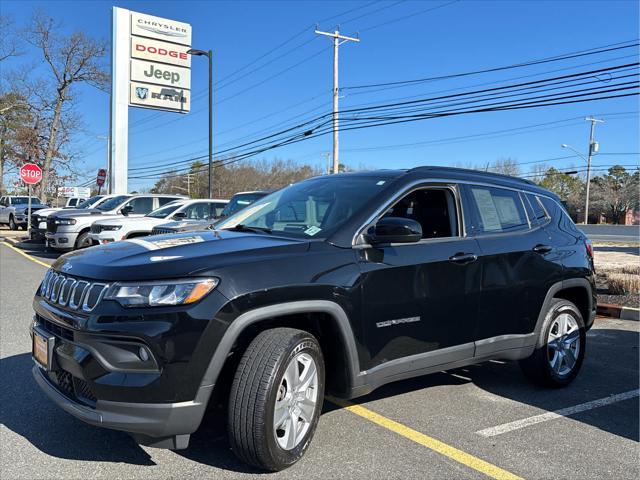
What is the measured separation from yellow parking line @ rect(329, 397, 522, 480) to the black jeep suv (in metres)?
0.41

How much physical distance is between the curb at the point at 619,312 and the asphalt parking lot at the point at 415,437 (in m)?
3.43

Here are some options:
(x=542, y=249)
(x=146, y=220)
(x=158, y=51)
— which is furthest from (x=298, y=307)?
(x=158, y=51)

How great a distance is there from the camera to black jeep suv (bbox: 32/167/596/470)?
2.77 meters

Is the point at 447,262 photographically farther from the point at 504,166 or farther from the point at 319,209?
the point at 504,166

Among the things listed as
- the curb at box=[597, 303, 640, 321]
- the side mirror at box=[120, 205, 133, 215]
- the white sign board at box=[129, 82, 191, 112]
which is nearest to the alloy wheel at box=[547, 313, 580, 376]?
the curb at box=[597, 303, 640, 321]

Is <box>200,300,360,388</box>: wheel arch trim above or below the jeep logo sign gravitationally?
below

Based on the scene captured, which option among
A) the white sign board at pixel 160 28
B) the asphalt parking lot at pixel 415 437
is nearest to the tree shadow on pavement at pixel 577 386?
the asphalt parking lot at pixel 415 437

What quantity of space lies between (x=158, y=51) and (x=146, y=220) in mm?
19664

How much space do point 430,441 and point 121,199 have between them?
45.8ft

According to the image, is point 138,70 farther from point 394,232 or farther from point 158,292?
point 158,292

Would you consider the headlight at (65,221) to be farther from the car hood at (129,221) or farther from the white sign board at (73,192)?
the white sign board at (73,192)

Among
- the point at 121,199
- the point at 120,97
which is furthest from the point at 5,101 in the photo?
the point at 121,199

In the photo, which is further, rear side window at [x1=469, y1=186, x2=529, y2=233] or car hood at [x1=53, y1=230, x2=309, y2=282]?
rear side window at [x1=469, y1=186, x2=529, y2=233]

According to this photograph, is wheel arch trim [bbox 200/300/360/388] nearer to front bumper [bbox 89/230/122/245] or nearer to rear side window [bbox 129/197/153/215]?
front bumper [bbox 89/230/122/245]
